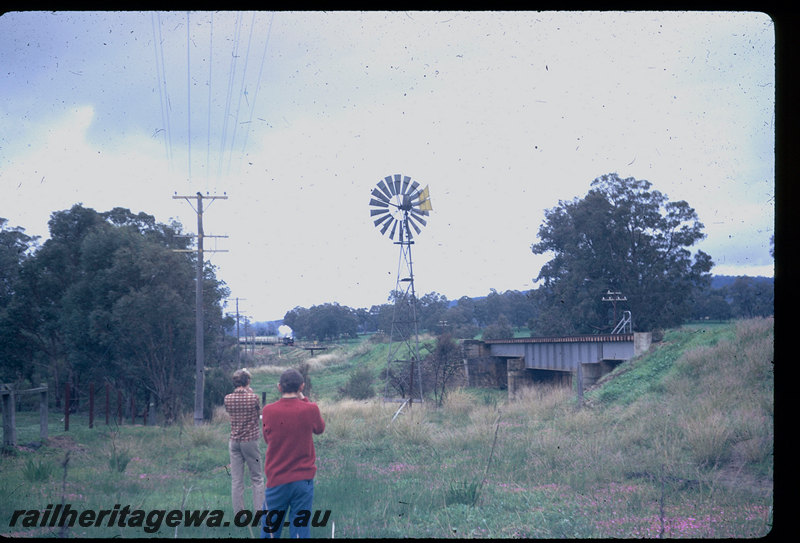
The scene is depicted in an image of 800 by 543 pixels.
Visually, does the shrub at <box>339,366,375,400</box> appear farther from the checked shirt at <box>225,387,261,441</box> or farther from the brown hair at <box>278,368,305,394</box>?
the brown hair at <box>278,368,305,394</box>

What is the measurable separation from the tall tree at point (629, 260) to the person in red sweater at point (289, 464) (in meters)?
40.7

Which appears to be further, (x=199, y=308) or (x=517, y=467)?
(x=199, y=308)

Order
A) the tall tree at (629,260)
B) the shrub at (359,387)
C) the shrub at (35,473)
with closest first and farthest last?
the shrub at (35,473), the shrub at (359,387), the tall tree at (629,260)

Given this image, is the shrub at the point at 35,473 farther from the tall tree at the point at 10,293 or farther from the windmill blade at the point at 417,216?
the tall tree at the point at 10,293

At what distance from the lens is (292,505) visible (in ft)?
17.7

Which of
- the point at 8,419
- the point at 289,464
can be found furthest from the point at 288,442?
the point at 8,419

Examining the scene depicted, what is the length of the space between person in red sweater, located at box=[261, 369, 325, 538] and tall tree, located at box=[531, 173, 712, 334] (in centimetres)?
4071

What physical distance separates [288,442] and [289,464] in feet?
0.62

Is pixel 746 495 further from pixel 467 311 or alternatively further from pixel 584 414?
pixel 467 311

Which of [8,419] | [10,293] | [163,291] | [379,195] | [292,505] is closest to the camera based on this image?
[292,505]

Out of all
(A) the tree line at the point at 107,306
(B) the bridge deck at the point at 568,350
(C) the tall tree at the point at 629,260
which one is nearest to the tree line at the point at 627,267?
(C) the tall tree at the point at 629,260

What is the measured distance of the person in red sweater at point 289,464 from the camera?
5.38m

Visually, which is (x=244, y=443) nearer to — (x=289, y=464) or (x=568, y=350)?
(x=289, y=464)

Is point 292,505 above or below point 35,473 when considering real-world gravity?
above
